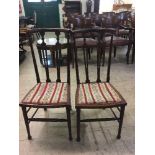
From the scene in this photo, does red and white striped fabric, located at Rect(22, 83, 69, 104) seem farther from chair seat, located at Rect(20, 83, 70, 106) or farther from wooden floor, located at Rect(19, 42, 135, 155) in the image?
wooden floor, located at Rect(19, 42, 135, 155)

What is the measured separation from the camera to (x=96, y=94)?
6.28ft

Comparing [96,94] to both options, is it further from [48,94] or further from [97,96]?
[48,94]

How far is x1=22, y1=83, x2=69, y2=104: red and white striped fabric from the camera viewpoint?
1817mm

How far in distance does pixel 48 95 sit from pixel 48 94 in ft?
0.07

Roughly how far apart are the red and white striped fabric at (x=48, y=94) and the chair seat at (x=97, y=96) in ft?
0.46

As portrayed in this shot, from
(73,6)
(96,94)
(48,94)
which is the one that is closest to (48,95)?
(48,94)

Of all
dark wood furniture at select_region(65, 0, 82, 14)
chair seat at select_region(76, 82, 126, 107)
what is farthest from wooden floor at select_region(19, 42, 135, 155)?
dark wood furniture at select_region(65, 0, 82, 14)

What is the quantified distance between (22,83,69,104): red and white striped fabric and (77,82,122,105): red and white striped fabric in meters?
0.14

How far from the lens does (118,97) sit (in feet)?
6.07

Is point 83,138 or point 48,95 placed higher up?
point 48,95

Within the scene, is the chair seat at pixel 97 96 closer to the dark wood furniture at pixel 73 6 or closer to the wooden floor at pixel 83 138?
the wooden floor at pixel 83 138

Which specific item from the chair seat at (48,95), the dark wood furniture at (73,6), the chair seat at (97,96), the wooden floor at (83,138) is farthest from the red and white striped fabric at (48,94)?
the dark wood furniture at (73,6)
